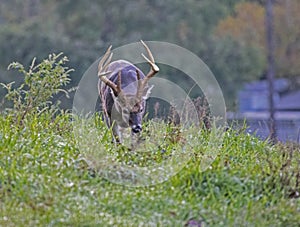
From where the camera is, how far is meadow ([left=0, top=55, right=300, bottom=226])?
6566mm

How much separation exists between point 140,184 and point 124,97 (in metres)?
2.40

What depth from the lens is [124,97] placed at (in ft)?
31.1

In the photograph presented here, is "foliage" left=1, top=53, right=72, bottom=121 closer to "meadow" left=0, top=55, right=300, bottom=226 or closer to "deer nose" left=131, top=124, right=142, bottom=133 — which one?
"meadow" left=0, top=55, right=300, bottom=226

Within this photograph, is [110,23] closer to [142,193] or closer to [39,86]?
[39,86]

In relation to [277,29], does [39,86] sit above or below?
below

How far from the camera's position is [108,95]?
9945 millimetres

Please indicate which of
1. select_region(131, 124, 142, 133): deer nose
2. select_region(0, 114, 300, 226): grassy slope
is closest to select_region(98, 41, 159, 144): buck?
select_region(131, 124, 142, 133): deer nose

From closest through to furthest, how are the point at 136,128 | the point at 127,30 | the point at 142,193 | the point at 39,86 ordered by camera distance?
the point at 142,193 → the point at 136,128 → the point at 39,86 → the point at 127,30

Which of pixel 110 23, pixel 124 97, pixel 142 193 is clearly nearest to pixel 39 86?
pixel 124 97

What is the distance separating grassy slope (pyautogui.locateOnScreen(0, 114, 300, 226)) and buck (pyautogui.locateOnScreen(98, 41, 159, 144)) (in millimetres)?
1368

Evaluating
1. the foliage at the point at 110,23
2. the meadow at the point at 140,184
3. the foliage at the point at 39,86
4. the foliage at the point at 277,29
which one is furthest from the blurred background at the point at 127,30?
the meadow at the point at 140,184

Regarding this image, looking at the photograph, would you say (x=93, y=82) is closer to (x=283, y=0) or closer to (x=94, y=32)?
(x=94, y=32)

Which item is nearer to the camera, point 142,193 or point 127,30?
point 142,193

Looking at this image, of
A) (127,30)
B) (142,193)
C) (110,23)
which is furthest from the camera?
(110,23)
